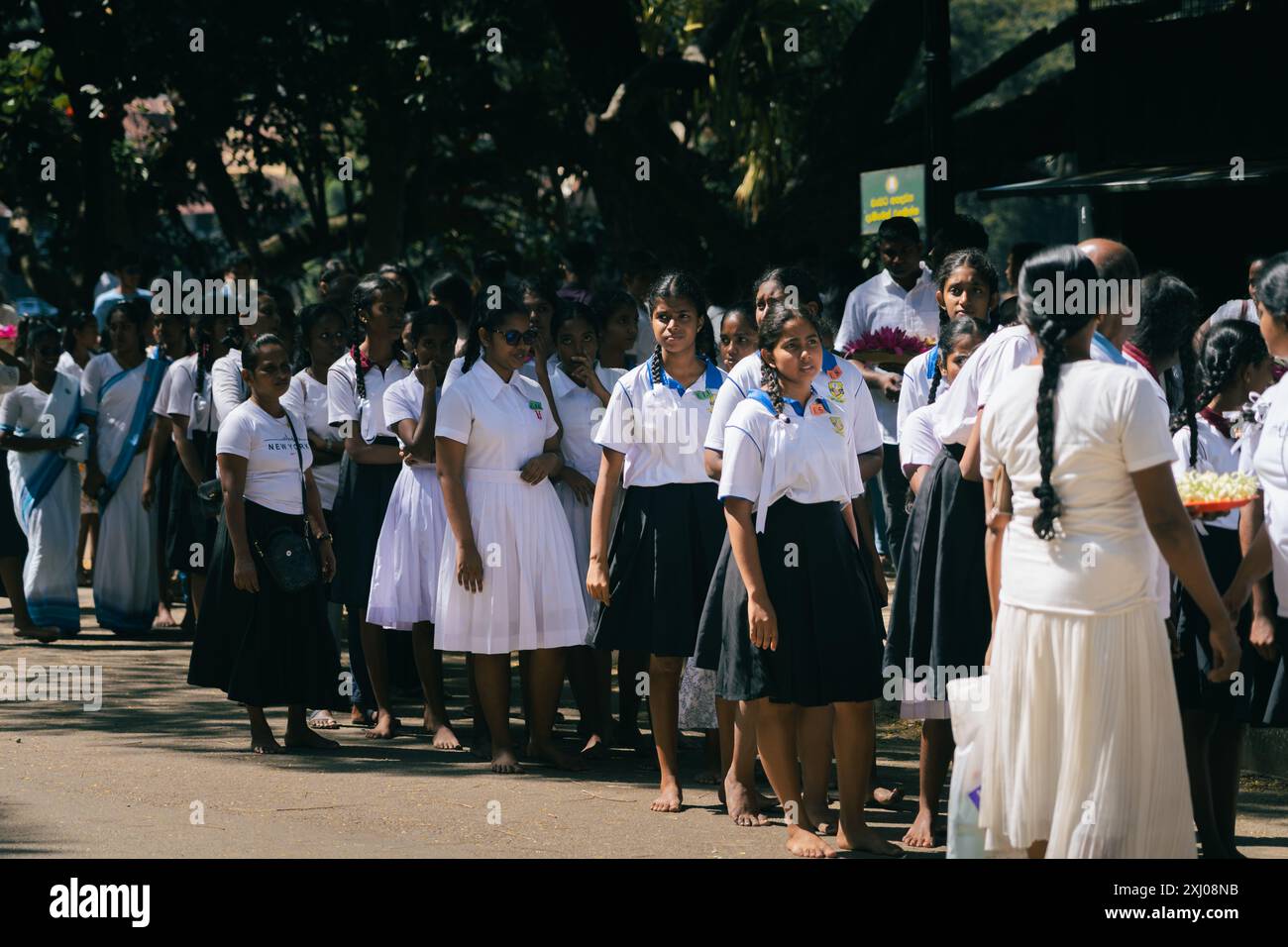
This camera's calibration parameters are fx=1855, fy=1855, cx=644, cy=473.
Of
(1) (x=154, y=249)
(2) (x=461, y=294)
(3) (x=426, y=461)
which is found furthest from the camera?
(1) (x=154, y=249)

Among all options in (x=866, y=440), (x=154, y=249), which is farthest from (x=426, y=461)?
(x=154, y=249)

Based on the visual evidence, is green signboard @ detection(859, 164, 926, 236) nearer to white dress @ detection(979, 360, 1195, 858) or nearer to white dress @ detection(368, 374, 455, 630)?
white dress @ detection(368, 374, 455, 630)

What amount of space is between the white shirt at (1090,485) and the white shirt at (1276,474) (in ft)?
2.93

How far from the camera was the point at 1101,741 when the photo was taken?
4.93m

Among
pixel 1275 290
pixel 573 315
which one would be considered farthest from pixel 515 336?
pixel 1275 290

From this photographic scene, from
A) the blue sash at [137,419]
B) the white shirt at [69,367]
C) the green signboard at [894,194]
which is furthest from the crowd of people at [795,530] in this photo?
the white shirt at [69,367]

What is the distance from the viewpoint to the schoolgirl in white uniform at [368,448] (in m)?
9.00

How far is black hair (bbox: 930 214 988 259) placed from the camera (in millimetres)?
8586

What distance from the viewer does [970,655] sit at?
6594 millimetres

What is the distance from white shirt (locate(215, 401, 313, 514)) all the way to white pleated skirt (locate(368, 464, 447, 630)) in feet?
1.60

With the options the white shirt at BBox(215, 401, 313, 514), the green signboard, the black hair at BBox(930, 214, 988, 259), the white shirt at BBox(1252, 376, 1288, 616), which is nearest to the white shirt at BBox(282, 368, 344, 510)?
the white shirt at BBox(215, 401, 313, 514)
